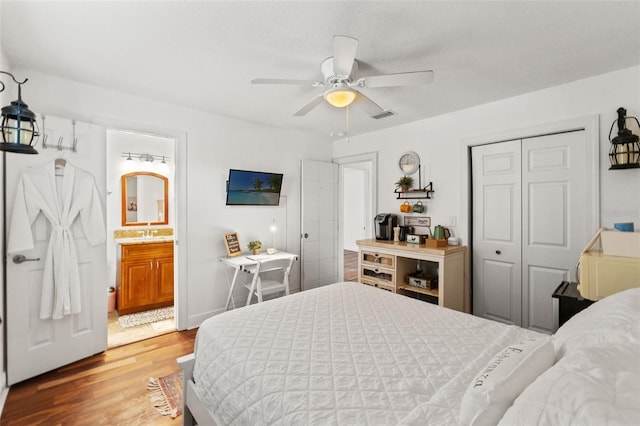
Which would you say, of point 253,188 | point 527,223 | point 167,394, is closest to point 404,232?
point 527,223

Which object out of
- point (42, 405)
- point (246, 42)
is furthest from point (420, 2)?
point (42, 405)

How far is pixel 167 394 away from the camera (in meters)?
→ 2.10

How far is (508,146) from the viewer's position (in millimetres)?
2967

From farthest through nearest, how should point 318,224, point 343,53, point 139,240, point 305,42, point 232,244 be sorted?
point 318,224, point 139,240, point 232,244, point 305,42, point 343,53

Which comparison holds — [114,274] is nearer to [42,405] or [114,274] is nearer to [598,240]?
[42,405]

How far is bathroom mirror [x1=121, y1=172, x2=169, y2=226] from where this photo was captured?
4082mm

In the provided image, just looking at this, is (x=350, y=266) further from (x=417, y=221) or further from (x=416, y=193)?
(x=416, y=193)

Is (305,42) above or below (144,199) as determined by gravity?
above

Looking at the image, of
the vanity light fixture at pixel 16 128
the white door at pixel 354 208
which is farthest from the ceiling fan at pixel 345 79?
the white door at pixel 354 208

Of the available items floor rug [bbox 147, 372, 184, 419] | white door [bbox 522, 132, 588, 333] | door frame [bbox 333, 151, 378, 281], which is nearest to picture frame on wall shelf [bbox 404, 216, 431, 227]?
door frame [bbox 333, 151, 378, 281]

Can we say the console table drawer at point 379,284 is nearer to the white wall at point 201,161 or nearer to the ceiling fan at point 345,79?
the white wall at point 201,161

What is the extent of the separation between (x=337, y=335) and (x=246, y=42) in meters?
1.88

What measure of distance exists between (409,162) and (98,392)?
3732 mm

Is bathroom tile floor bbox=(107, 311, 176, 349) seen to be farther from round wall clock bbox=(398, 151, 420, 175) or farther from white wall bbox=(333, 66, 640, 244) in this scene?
round wall clock bbox=(398, 151, 420, 175)
